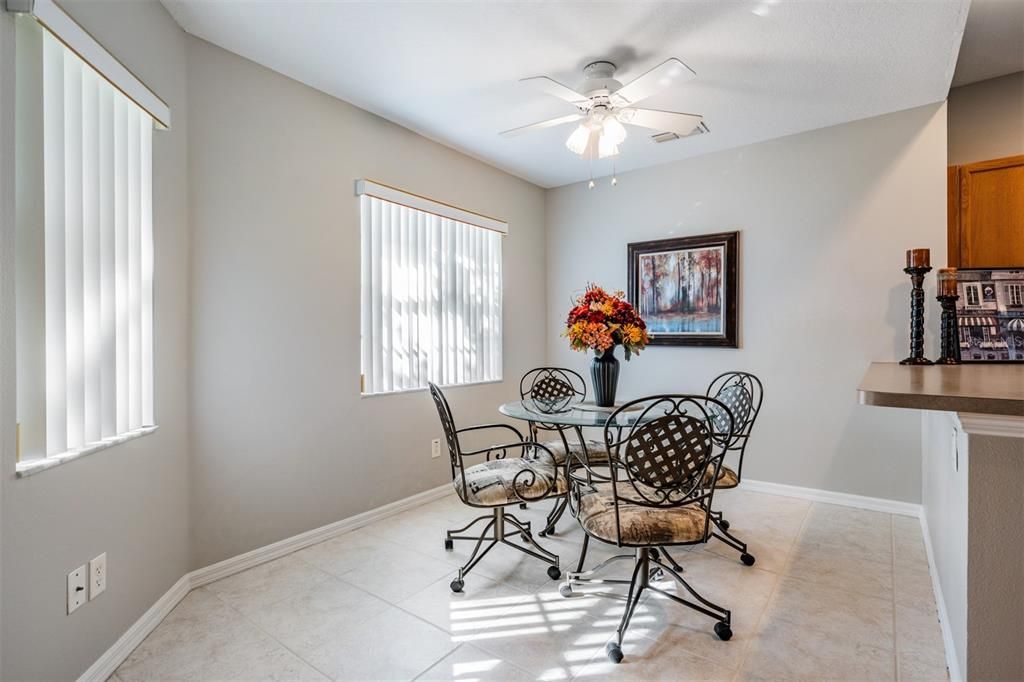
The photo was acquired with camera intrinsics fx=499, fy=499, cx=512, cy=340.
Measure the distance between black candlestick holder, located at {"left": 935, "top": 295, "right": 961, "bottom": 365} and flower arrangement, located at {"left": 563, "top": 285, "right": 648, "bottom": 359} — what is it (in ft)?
5.26

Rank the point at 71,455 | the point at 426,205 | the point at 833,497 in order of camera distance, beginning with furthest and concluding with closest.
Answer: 1. the point at 426,205
2. the point at 833,497
3. the point at 71,455

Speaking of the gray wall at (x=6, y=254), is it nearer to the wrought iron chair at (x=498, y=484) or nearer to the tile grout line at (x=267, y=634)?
the tile grout line at (x=267, y=634)

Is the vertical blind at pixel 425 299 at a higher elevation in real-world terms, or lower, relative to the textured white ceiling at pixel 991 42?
lower

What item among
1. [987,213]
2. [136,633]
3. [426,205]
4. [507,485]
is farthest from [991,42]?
[136,633]

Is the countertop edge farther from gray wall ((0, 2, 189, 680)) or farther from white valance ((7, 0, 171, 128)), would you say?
white valance ((7, 0, 171, 128))

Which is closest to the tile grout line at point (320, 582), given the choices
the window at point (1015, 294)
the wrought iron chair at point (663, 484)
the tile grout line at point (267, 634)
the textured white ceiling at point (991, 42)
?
the tile grout line at point (267, 634)

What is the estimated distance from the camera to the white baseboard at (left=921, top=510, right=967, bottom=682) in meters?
1.61

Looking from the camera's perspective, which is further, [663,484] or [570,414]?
[570,414]

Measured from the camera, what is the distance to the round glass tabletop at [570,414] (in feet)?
7.64

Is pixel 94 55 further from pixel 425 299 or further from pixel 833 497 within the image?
pixel 833 497

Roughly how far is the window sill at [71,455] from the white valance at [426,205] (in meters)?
1.83

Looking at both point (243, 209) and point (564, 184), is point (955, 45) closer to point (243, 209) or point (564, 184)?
point (564, 184)

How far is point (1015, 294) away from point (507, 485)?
3.08 meters

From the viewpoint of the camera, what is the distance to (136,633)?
192 centimetres
